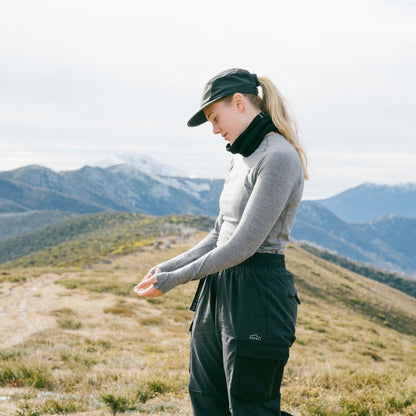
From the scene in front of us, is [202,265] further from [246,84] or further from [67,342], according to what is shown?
[67,342]

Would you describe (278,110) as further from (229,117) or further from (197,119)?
(197,119)

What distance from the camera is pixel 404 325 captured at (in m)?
26.5

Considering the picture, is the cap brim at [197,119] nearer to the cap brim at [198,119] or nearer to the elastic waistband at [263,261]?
the cap brim at [198,119]

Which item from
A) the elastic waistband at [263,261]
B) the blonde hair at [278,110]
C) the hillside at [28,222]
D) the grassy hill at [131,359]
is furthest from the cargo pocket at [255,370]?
the hillside at [28,222]

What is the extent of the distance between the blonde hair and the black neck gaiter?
61 mm

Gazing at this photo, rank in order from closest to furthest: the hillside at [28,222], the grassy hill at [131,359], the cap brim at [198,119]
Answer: the cap brim at [198,119] < the grassy hill at [131,359] < the hillside at [28,222]

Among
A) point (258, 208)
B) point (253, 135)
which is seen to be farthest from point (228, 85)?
point (258, 208)

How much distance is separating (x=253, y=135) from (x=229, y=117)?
0.18 m

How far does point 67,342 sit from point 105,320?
311cm

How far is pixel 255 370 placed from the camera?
2.03 meters

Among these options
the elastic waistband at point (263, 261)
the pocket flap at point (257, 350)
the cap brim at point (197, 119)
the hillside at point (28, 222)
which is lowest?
the hillside at point (28, 222)

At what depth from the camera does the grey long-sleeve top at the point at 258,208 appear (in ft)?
6.53

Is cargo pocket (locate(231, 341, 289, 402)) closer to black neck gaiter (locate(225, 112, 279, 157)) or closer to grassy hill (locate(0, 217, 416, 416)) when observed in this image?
black neck gaiter (locate(225, 112, 279, 157))

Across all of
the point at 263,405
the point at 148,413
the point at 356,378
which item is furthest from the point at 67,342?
the point at 263,405
